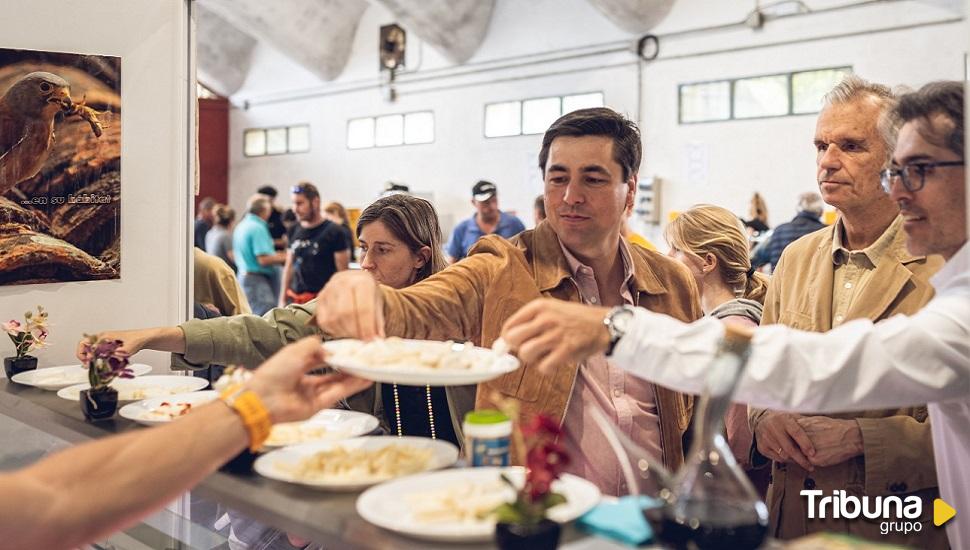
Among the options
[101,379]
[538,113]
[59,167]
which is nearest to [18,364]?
[59,167]

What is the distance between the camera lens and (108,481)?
53.7 inches

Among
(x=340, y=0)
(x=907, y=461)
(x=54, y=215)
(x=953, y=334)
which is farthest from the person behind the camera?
(x=340, y=0)

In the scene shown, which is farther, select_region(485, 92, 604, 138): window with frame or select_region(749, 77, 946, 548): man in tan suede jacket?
select_region(485, 92, 604, 138): window with frame

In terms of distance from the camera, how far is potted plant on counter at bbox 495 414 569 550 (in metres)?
1.27

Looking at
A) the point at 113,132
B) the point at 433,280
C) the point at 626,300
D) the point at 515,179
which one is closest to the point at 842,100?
the point at 626,300

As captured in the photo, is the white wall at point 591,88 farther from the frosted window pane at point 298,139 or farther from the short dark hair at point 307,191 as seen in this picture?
the short dark hair at point 307,191

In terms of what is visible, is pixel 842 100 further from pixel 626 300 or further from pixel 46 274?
pixel 46 274

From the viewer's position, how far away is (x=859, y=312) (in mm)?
2236

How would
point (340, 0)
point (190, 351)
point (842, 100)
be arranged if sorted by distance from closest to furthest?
point (842, 100)
point (190, 351)
point (340, 0)

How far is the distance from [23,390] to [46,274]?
2.13 feet

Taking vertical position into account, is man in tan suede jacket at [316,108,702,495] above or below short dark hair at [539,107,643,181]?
below

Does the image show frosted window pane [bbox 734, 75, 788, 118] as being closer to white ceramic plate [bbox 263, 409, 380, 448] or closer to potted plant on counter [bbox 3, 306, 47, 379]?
potted plant on counter [bbox 3, 306, 47, 379]

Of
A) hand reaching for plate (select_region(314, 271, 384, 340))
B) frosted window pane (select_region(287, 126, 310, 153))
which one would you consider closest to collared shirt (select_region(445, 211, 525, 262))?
hand reaching for plate (select_region(314, 271, 384, 340))

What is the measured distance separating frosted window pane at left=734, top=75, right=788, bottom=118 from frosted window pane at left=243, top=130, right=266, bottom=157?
8963 mm
